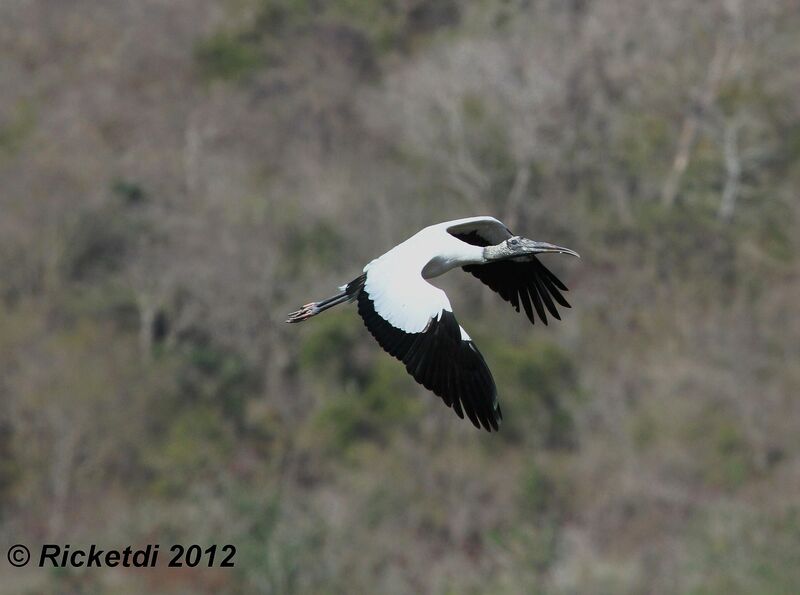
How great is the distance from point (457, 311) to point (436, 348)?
31954mm

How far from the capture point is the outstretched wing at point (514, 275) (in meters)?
19.6

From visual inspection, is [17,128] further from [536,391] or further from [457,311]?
[536,391]

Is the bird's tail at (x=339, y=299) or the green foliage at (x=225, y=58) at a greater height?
the bird's tail at (x=339, y=299)

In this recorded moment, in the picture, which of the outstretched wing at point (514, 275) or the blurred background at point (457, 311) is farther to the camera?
the blurred background at point (457, 311)

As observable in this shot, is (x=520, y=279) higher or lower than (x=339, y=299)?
lower

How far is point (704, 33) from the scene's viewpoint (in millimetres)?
54312

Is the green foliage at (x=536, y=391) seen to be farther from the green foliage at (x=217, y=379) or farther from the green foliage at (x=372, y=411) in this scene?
the green foliage at (x=217, y=379)

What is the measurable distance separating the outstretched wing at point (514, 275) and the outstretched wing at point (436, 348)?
183 cm

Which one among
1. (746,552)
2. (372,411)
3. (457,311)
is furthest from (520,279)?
(372,411)

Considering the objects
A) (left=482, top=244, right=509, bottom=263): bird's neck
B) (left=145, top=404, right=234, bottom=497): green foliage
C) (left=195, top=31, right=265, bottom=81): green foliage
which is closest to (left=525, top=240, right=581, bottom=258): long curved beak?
(left=482, top=244, right=509, bottom=263): bird's neck

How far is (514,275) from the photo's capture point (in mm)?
19984

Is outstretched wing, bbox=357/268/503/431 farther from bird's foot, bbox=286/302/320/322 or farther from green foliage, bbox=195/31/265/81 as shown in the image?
green foliage, bbox=195/31/265/81

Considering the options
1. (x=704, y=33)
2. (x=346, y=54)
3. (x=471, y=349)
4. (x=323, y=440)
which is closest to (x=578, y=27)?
(x=704, y=33)

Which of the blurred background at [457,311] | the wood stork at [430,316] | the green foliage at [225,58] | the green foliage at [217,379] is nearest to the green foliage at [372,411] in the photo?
the blurred background at [457,311]
